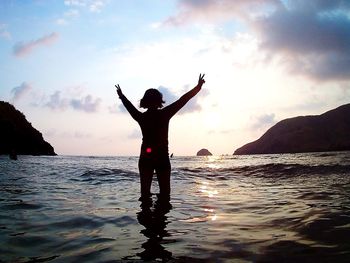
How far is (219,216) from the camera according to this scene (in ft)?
17.5

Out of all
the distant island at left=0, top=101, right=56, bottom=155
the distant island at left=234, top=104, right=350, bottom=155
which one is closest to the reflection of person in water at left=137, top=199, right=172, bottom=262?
the distant island at left=0, top=101, right=56, bottom=155

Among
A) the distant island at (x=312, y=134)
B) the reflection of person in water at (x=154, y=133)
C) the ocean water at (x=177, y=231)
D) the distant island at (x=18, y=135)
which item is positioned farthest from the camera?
the distant island at (x=312, y=134)

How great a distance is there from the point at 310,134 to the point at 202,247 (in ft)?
604

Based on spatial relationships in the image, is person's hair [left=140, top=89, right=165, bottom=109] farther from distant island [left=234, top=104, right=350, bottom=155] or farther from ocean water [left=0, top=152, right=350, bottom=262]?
distant island [left=234, top=104, right=350, bottom=155]

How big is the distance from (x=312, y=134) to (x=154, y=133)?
181510 millimetres

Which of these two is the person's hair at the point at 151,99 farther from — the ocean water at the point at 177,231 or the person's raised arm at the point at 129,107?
the ocean water at the point at 177,231

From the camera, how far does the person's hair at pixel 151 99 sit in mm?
6449

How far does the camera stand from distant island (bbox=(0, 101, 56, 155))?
246 feet

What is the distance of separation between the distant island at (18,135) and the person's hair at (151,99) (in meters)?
73.3

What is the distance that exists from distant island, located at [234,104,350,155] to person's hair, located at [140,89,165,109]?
159 m

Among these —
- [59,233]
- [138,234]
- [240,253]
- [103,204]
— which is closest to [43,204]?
[103,204]

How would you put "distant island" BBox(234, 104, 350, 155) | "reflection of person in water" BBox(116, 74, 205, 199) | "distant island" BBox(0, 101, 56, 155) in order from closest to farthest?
"reflection of person in water" BBox(116, 74, 205, 199)
"distant island" BBox(0, 101, 56, 155)
"distant island" BBox(234, 104, 350, 155)

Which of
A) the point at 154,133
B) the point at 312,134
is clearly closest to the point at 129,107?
the point at 154,133

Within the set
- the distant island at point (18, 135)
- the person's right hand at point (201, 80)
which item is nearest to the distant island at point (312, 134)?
the distant island at point (18, 135)
